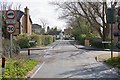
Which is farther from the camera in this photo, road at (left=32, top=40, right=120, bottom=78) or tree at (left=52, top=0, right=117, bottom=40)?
tree at (left=52, top=0, right=117, bottom=40)

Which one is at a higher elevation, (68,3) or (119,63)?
(68,3)

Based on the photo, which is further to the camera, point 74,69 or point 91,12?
point 91,12

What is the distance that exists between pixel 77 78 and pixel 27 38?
3416 centimetres

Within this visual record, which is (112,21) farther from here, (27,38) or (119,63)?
(27,38)

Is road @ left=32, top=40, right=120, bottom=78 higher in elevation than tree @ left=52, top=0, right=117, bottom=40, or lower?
lower

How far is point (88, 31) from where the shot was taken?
242 ft

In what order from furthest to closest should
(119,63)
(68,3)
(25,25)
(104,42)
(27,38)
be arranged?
1. (25,25)
2. (68,3)
3. (27,38)
4. (104,42)
5. (119,63)

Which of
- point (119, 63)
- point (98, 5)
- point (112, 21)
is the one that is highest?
point (98, 5)

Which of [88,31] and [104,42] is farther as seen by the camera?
[88,31]

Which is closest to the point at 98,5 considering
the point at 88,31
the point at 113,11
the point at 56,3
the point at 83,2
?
the point at 83,2

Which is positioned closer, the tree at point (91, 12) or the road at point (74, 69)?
the road at point (74, 69)

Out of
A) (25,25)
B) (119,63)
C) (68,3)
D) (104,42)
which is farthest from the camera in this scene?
(25,25)

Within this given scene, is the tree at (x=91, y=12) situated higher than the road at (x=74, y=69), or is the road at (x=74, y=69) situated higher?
the tree at (x=91, y=12)

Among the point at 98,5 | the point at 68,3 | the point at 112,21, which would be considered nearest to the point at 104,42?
the point at 98,5
